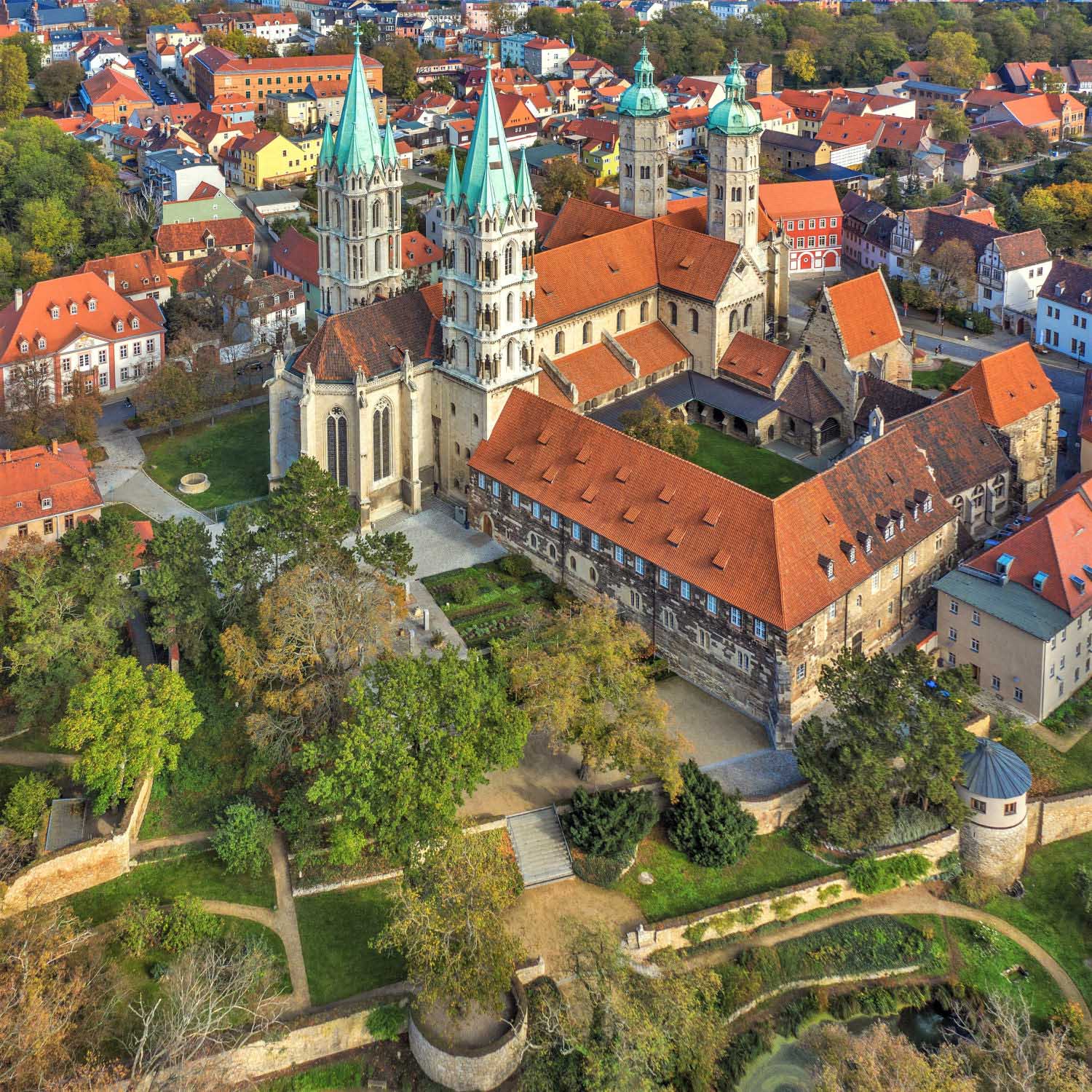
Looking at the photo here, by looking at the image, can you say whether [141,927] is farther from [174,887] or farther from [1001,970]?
[1001,970]

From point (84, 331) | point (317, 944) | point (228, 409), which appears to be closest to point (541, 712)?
point (317, 944)

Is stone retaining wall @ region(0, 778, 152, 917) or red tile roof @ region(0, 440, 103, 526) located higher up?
red tile roof @ region(0, 440, 103, 526)

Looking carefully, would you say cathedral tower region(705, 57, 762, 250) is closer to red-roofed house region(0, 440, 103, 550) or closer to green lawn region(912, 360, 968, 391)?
green lawn region(912, 360, 968, 391)

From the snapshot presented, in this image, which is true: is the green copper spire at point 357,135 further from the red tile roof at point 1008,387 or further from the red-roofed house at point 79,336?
the red tile roof at point 1008,387

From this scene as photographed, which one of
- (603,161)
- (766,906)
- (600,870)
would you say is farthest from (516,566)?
(603,161)

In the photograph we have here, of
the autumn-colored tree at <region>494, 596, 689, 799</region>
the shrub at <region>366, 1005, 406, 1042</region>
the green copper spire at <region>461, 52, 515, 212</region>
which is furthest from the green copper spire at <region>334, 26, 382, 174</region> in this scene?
the shrub at <region>366, 1005, 406, 1042</region>

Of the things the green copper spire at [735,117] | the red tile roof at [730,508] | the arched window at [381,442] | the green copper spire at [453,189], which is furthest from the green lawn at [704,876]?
the green copper spire at [735,117]
